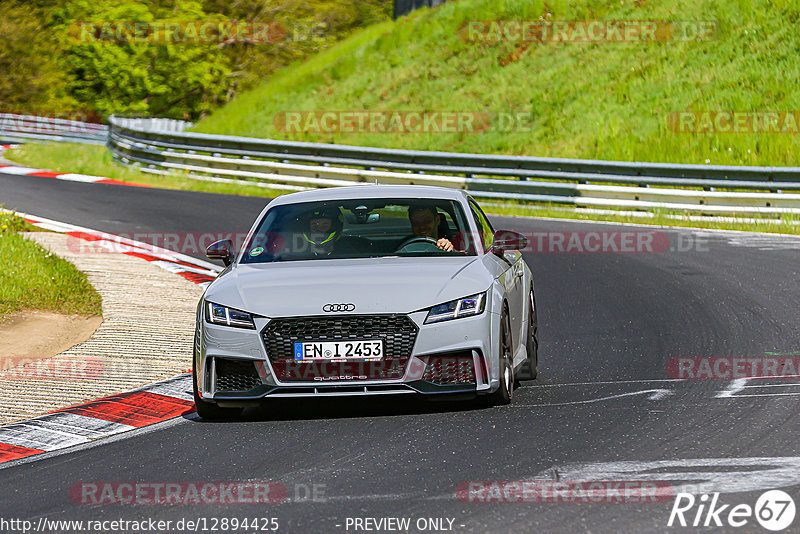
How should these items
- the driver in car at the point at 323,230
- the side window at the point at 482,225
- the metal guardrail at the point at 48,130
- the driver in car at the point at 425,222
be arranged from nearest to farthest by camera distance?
the driver in car at the point at 323,230
the driver in car at the point at 425,222
the side window at the point at 482,225
the metal guardrail at the point at 48,130

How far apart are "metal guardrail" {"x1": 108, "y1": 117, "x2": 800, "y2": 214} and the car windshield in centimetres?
1266

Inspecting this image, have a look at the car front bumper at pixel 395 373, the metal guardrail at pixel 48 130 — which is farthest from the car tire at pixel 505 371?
the metal guardrail at pixel 48 130

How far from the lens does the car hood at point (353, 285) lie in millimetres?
7344

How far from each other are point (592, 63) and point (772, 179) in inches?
537

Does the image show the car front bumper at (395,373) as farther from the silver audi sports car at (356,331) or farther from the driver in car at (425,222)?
the driver in car at (425,222)

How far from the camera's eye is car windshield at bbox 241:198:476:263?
8438 millimetres

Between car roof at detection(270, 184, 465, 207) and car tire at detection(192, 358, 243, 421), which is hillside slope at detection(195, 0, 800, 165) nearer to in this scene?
car roof at detection(270, 184, 465, 207)

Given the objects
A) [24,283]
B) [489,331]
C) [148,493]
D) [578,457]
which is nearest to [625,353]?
[489,331]

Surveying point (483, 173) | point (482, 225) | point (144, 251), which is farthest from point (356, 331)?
point (483, 173)

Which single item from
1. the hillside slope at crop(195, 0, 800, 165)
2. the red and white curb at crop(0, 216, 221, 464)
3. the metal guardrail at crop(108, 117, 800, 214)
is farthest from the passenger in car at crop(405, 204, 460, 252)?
the hillside slope at crop(195, 0, 800, 165)

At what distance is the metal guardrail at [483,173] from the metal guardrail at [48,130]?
1308cm

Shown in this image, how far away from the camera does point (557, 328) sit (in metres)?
11.2

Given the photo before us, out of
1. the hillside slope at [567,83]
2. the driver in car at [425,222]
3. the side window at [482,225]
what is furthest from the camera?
the hillside slope at [567,83]

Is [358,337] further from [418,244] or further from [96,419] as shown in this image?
[96,419]
